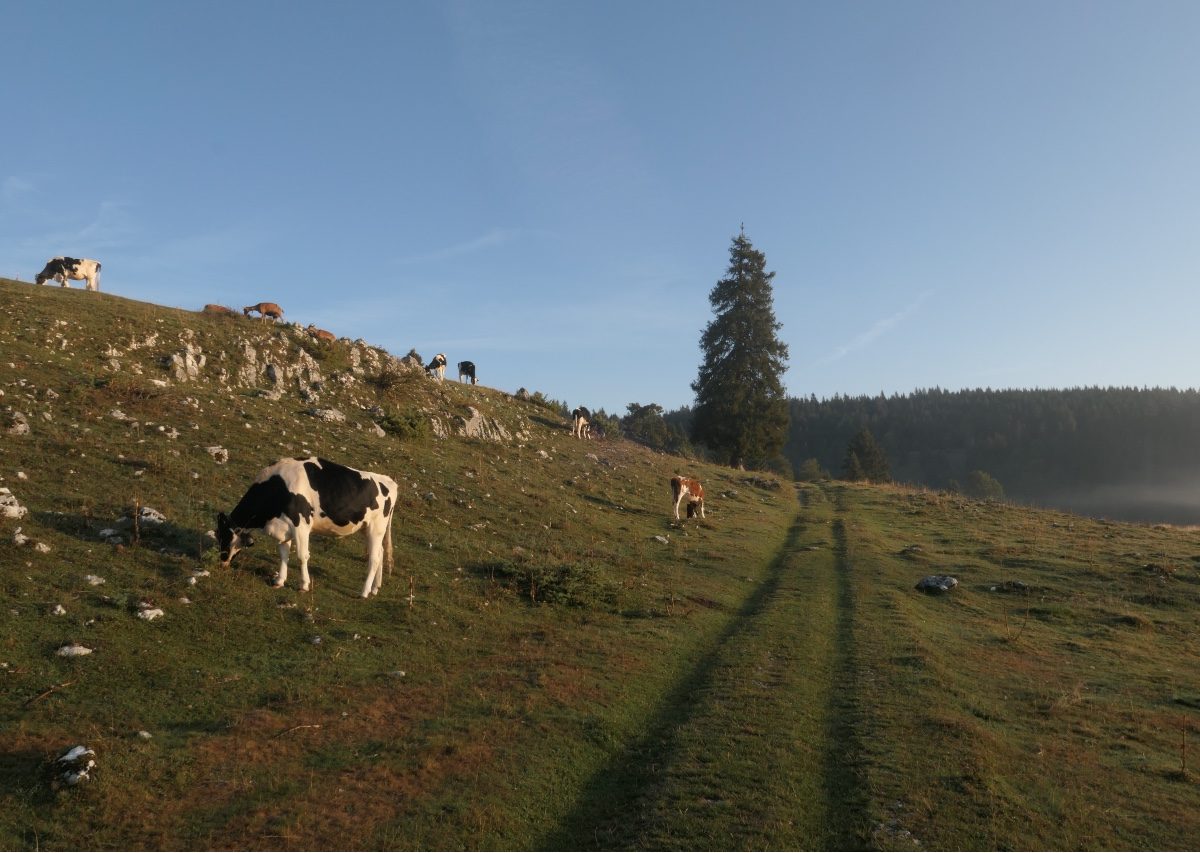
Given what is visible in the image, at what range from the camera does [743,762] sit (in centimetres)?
1008

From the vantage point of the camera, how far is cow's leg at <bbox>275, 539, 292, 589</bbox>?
13734mm

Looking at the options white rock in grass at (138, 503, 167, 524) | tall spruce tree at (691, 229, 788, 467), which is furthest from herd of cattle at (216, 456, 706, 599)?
tall spruce tree at (691, 229, 788, 467)

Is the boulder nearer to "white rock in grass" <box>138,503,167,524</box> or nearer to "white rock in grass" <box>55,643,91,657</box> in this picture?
"white rock in grass" <box>138,503,167,524</box>

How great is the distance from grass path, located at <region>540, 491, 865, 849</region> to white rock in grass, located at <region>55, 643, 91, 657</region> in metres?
6.97

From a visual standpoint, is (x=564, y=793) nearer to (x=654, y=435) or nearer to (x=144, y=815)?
(x=144, y=815)

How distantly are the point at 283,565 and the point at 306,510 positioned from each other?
110 centimetres

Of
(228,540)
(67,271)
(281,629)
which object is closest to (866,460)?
(67,271)

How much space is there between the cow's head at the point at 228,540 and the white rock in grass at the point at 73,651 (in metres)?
3.53

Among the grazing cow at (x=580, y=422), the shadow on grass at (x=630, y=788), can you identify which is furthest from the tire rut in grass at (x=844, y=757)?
the grazing cow at (x=580, y=422)

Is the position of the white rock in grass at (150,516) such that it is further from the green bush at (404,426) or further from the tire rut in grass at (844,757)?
the green bush at (404,426)

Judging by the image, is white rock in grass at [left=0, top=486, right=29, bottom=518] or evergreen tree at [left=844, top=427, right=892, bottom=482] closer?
white rock in grass at [left=0, top=486, right=29, bottom=518]

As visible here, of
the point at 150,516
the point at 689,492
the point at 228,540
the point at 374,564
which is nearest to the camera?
the point at 228,540

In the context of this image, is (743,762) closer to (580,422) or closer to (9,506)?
(9,506)

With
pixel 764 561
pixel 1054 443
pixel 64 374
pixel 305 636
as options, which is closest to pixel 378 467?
pixel 64 374
